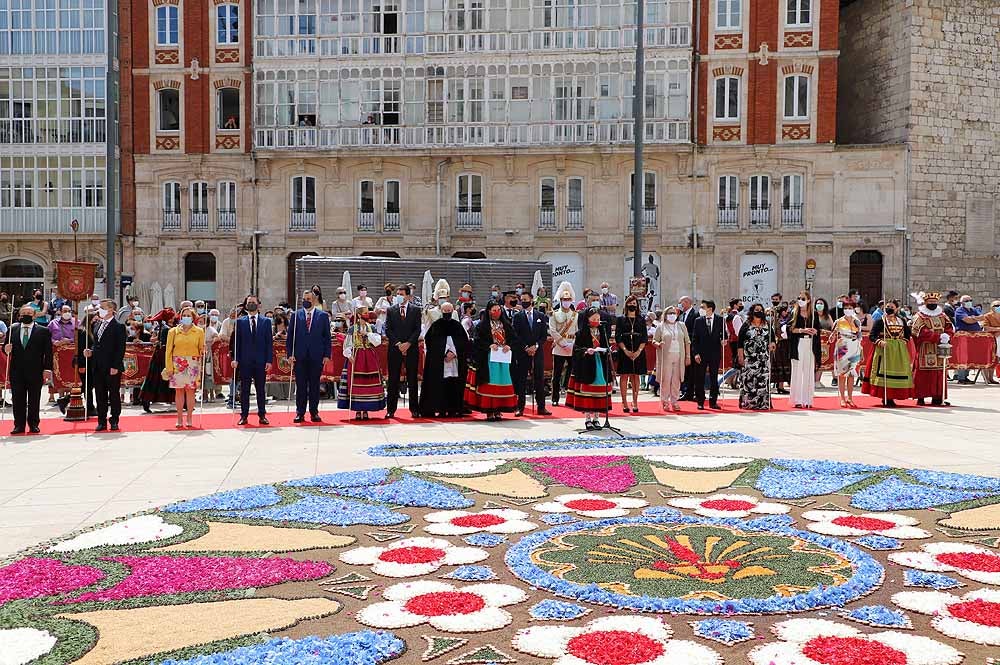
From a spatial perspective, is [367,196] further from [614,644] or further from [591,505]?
[614,644]

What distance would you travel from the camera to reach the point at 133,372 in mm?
17000

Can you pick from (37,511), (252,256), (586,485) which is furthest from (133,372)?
(252,256)

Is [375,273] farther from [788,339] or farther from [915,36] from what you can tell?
[915,36]

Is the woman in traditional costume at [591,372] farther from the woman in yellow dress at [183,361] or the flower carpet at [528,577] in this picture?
the woman in yellow dress at [183,361]

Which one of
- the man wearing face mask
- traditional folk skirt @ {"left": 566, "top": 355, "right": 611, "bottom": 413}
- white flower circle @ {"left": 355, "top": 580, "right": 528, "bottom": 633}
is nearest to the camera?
white flower circle @ {"left": 355, "top": 580, "right": 528, "bottom": 633}

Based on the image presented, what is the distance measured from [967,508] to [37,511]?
792cm

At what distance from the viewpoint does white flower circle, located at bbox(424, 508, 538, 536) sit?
7328 millimetres

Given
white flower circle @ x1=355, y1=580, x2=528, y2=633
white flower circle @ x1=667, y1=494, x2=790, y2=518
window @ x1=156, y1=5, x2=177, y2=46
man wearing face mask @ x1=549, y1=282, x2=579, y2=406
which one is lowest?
white flower circle @ x1=355, y1=580, x2=528, y2=633

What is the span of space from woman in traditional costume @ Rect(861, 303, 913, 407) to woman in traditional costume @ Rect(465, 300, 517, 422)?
6.73 meters

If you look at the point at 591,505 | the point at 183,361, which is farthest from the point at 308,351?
the point at 591,505

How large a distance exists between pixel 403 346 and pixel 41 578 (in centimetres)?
885

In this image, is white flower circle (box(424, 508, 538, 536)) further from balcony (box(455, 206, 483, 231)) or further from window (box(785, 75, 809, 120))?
window (box(785, 75, 809, 120))

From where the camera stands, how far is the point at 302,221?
34.5m

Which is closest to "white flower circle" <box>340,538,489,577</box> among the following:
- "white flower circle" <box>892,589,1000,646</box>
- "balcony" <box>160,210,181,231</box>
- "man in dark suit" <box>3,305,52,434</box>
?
"white flower circle" <box>892,589,1000,646</box>
